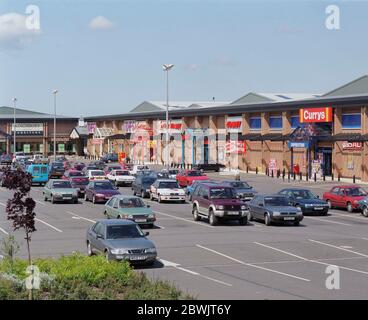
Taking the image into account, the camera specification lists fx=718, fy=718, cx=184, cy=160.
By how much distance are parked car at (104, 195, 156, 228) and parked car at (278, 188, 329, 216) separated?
29.7 ft

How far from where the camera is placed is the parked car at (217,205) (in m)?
31.1

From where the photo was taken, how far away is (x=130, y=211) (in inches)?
1161

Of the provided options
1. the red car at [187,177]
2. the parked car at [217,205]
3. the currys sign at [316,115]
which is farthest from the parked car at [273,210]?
the currys sign at [316,115]

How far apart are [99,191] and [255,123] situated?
132 feet

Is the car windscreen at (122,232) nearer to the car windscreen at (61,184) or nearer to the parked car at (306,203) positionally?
the parked car at (306,203)

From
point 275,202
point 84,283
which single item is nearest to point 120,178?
point 275,202

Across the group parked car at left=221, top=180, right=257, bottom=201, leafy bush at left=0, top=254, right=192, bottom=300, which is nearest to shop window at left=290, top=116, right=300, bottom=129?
parked car at left=221, top=180, right=257, bottom=201

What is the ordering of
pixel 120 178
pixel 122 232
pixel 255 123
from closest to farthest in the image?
pixel 122 232 → pixel 120 178 → pixel 255 123

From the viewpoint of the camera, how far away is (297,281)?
18047mm

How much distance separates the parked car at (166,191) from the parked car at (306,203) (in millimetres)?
7687

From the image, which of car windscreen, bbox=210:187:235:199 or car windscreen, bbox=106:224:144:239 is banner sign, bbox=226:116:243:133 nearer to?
car windscreen, bbox=210:187:235:199

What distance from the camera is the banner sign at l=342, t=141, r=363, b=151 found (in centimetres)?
5962

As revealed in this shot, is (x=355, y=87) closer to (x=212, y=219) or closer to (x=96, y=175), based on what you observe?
(x=96, y=175)
